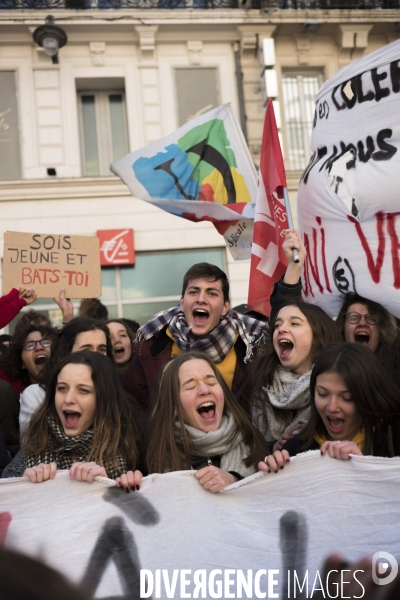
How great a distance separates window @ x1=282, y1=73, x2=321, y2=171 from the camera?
14.4 meters

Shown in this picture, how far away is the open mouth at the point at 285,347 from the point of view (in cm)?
366

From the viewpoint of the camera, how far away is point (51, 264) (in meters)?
5.43

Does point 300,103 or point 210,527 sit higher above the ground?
point 300,103

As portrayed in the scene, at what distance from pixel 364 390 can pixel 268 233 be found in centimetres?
217

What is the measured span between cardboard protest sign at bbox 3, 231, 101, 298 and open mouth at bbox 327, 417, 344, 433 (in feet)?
8.65

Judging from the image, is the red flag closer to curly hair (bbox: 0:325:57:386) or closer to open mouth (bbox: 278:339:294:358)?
open mouth (bbox: 278:339:294:358)

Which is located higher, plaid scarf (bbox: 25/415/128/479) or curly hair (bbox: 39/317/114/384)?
curly hair (bbox: 39/317/114/384)

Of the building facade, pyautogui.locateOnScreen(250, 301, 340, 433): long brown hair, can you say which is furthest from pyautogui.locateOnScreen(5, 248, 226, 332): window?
pyautogui.locateOnScreen(250, 301, 340, 433): long brown hair

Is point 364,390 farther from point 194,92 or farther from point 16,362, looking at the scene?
point 194,92

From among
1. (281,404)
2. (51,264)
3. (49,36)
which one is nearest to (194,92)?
(49,36)

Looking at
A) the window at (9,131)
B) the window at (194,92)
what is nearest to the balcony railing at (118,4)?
the window at (194,92)

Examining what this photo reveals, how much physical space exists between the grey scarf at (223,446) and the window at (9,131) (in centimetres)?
1105

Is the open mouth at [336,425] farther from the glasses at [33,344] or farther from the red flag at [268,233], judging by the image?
the glasses at [33,344]

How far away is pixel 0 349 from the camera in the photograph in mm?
5844
